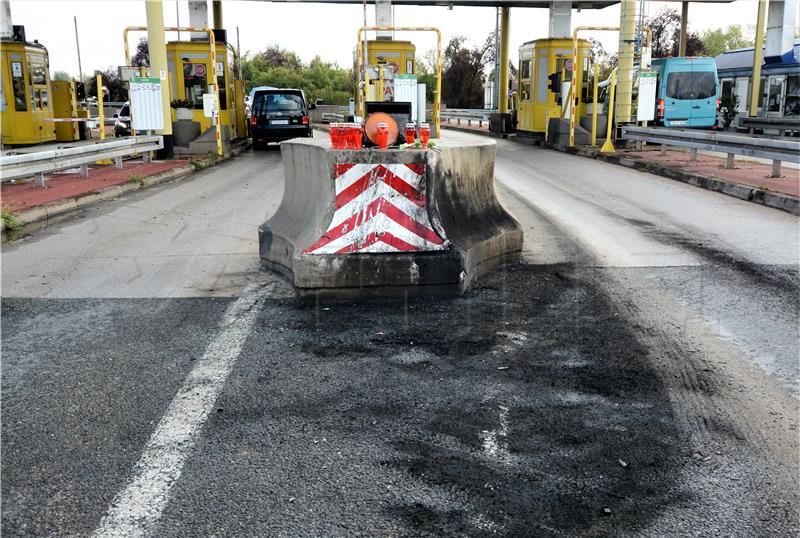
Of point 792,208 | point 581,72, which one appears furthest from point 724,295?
point 581,72

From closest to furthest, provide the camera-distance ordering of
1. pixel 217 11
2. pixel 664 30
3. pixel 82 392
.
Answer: pixel 82 392 < pixel 217 11 < pixel 664 30

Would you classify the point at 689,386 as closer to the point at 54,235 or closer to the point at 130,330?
the point at 130,330

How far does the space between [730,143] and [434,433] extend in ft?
45.1

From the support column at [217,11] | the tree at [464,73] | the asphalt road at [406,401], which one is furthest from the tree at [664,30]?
the asphalt road at [406,401]

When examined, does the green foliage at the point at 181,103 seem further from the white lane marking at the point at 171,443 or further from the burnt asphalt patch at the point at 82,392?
the white lane marking at the point at 171,443

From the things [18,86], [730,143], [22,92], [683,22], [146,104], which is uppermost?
[683,22]

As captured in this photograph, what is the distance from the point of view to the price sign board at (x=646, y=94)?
20.5 metres

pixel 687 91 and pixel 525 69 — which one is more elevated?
pixel 525 69

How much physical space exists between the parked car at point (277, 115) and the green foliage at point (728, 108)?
2020 cm

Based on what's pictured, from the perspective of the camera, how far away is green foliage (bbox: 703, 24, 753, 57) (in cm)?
7838

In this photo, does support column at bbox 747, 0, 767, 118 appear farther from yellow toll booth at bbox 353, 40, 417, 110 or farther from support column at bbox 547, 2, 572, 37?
yellow toll booth at bbox 353, 40, 417, 110

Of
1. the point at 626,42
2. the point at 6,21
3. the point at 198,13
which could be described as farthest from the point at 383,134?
Answer: the point at 198,13

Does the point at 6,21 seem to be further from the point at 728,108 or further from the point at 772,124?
the point at 728,108

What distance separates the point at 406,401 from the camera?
407 cm
